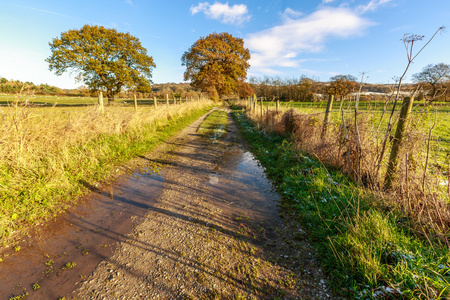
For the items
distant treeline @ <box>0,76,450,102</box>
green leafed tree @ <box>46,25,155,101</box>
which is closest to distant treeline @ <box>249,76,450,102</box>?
distant treeline @ <box>0,76,450,102</box>

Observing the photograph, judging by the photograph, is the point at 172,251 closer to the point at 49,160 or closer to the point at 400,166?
the point at 49,160

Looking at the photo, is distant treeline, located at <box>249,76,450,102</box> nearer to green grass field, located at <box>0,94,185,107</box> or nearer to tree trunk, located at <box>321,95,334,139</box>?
tree trunk, located at <box>321,95,334,139</box>

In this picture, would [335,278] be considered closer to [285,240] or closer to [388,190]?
[285,240]

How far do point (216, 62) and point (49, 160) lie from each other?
103 ft

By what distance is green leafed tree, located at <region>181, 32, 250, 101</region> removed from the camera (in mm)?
30906

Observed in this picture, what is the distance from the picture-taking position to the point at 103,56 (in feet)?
86.7

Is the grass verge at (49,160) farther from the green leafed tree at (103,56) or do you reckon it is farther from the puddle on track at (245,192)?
the green leafed tree at (103,56)

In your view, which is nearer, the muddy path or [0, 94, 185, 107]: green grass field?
the muddy path

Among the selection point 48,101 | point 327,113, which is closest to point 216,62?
point 48,101

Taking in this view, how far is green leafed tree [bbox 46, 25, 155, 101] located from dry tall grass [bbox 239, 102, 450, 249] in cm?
2561

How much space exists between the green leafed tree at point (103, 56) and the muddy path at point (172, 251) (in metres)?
24.7

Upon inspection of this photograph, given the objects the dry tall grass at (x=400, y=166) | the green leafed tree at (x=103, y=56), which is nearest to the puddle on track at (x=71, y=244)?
the dry tall grass at (x=400, y=166)

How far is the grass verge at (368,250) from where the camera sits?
202cm

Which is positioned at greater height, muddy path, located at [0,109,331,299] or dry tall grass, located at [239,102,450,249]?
dry tall grass, located at [239,102,450,249]
